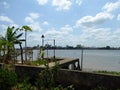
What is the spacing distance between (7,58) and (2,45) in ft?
5.59

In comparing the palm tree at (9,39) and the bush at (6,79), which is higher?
the palm tree at (9,39)

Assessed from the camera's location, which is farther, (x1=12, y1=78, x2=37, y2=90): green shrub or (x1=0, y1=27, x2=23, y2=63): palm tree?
A: (x1=0, y1=27, x2=23, y2=63): palm tree

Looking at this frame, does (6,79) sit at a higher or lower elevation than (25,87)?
higher

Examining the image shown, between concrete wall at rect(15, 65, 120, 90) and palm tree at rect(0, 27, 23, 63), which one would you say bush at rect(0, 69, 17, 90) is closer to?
concrete wall at rect(15, 65, 120, 90)

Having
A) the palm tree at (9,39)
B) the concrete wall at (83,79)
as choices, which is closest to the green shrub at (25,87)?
the concrete wall at (83,79)

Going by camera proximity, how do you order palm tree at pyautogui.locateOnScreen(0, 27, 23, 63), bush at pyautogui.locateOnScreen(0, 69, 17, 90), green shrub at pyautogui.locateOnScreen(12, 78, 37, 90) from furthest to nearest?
palm tree at pyautogui.locateOnScreen(0, 27, 23, 63) < green shrub at pyautogui.locateOnScreen(12, 78, 37, 90) < bush at pyautogui.locateOnScreen(0, 69, 17, 90)

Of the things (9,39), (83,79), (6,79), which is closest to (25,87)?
(6,79)

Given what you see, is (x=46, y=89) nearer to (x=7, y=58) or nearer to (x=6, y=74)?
(x=6, y=74)

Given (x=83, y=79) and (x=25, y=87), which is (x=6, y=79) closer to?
(x=25, y=87)

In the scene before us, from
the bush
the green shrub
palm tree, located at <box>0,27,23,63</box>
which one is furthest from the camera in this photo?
palm tree, located at <box>0,27,23,63</box>

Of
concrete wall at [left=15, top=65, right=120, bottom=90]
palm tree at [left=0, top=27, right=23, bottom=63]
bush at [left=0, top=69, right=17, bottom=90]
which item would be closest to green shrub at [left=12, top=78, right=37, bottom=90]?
bush at [left=0, top=69, right=17, bottom=90]

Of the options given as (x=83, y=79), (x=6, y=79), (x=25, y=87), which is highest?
(x=6, y=79)

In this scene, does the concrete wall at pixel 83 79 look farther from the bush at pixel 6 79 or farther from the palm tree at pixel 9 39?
the palm tree at pixel 9 39

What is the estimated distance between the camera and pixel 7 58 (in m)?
17.1
